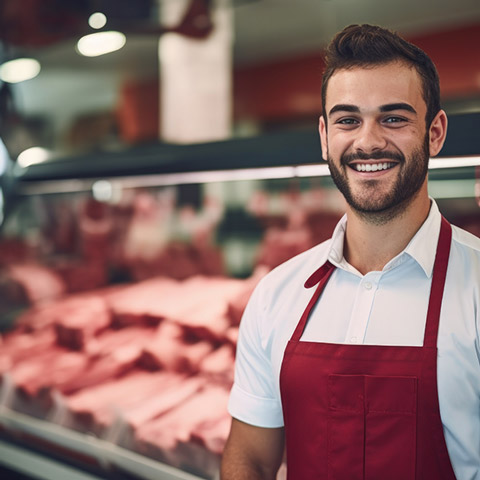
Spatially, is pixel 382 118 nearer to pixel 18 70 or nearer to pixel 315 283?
pixel 315 283

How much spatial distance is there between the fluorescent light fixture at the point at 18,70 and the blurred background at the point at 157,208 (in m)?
0.01

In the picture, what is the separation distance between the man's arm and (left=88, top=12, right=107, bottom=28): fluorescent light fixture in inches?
91.6

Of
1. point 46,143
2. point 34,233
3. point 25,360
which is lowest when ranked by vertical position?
point 25,360

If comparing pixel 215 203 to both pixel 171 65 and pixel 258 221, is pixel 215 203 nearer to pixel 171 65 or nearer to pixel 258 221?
pixel 258 221

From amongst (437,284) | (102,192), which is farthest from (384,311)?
(102,192)

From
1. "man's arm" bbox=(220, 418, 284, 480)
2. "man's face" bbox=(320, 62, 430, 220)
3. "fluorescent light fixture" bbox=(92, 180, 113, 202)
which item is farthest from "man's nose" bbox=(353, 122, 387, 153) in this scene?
"fluorescent light fixture" bbox=(92, 180, 113, 202)

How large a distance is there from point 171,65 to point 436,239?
179 cm

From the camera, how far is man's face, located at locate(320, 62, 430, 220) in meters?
1.19

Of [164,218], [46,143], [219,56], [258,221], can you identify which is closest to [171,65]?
[219,56]

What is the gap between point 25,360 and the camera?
2.62 m

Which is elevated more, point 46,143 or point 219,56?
A: point 219,56

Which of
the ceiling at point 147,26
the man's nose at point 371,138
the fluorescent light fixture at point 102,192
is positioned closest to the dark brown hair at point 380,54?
the man's nose at point 371,138

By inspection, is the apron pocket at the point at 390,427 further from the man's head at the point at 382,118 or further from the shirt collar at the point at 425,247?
the man's head at the point at 382,118

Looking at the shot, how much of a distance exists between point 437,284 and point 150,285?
5.26 ft
